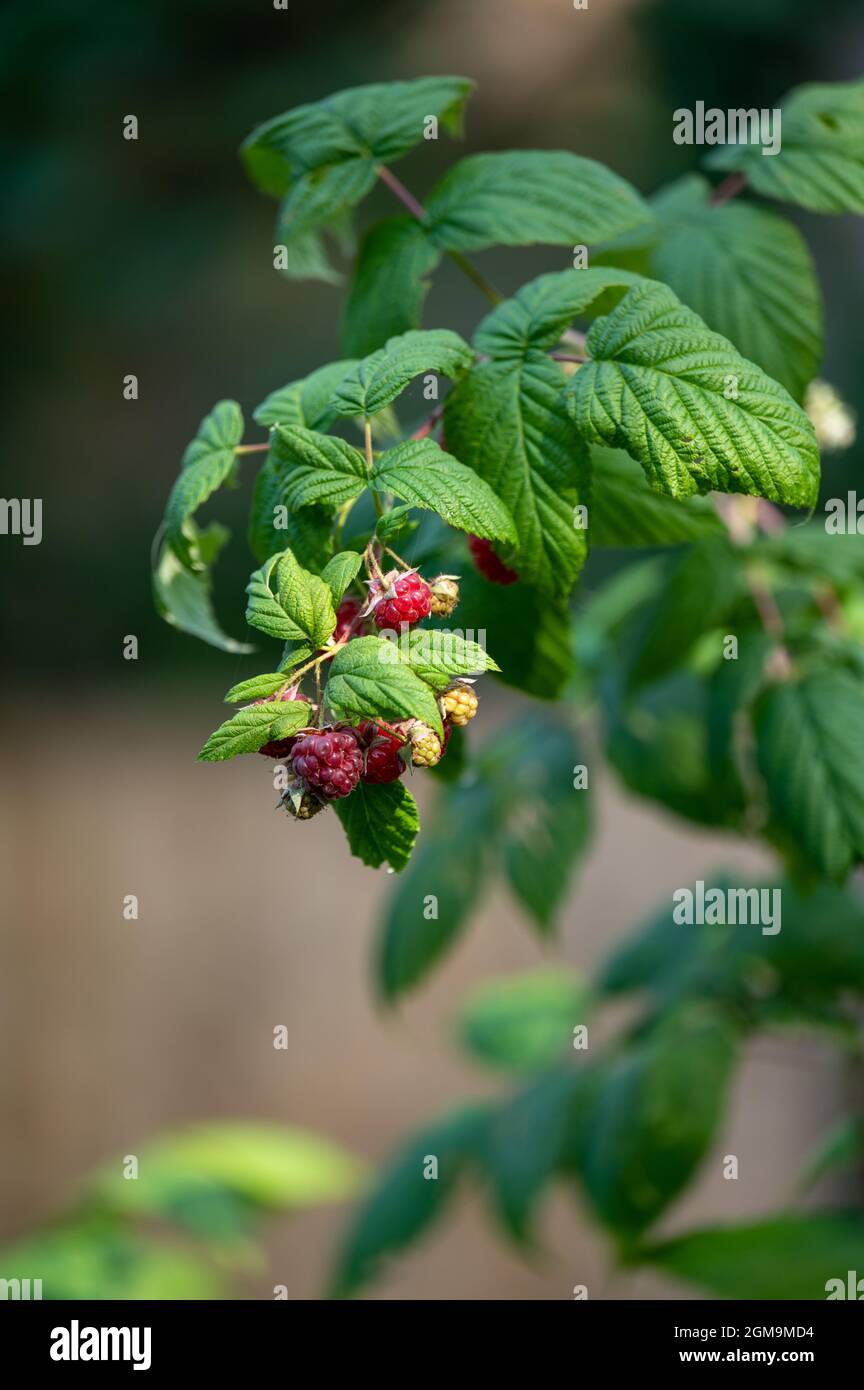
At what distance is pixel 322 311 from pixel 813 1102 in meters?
2.81

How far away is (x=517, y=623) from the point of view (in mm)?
812

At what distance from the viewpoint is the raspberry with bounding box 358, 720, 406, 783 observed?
579 millimetres

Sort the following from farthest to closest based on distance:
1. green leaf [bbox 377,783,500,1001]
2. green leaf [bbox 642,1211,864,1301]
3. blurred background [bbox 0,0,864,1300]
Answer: blurred background [bbox 0,0,864,1300] < green leaf [bbox 377,783,500,1001] < green leaf [bbox 642,1211,864,1301]

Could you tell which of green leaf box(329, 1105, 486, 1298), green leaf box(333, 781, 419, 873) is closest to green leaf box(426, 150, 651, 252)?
green leaf box(333, 781, 419, 873)

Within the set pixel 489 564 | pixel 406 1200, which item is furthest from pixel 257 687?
pixel 406 1200

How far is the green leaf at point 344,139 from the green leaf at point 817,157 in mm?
210

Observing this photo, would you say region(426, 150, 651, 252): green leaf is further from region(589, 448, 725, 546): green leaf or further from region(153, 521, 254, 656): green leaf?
region(153, 521, 254, 656): green leaf

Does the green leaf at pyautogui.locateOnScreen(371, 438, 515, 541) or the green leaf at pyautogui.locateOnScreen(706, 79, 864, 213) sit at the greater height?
the green leaf at pyautogui.locateOnScreen(706, 79, 864, 213)

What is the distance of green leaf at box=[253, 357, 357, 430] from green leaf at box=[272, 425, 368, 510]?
40 mm

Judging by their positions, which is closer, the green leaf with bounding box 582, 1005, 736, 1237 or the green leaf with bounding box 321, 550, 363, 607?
the green leaf with bounding box 321, 550, 363, 607

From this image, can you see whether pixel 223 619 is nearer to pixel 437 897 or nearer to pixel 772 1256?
pixel 437 897

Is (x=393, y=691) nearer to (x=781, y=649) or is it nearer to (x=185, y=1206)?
(x=781, y=649)

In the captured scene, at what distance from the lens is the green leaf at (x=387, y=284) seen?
81 centimetres

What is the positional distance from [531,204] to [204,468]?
25 cm
